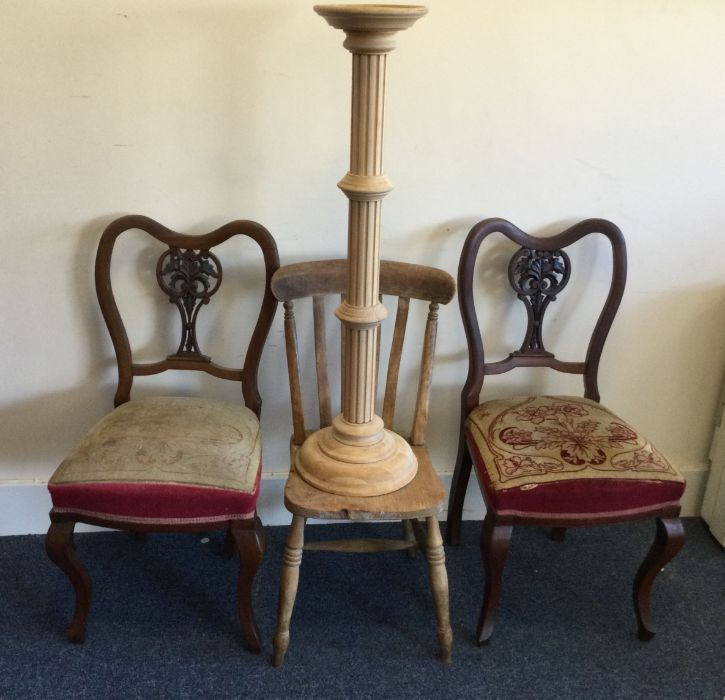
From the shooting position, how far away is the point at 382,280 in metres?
1.96

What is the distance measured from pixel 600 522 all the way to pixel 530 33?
1234 millimetres

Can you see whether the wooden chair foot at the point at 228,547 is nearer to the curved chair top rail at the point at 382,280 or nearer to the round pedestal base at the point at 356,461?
the round pedestal base at the point at 356,461

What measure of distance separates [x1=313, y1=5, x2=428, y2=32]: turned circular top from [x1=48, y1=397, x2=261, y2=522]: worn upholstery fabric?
39.7 inches

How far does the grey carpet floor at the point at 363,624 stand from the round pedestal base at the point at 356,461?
1.58ft

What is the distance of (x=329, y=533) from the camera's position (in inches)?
95.3

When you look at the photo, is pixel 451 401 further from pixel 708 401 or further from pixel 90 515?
pixel 90 515

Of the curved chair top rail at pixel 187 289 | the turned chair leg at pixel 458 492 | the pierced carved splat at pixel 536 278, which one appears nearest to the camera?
the curved chair top rail at pixel 187 289

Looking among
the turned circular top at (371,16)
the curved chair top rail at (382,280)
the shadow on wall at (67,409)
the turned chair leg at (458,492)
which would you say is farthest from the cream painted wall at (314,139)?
the turned circular top at (371,16)

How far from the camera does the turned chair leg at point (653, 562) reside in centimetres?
191

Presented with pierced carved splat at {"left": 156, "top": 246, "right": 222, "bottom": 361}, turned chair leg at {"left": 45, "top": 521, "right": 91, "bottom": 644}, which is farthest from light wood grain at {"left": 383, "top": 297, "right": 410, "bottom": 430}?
turned chair leg at {"left": 45, "top": 521, "right": 91, "bottom": 644}

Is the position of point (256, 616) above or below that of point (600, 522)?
below

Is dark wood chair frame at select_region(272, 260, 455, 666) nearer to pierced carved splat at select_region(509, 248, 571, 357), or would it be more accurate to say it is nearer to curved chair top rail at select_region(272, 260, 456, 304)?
curved chair top rail at select_region(272, 260, 456, 304)

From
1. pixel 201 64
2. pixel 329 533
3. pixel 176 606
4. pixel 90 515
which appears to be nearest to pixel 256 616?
pixel 176 606

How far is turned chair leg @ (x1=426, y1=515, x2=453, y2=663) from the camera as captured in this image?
1.85m
